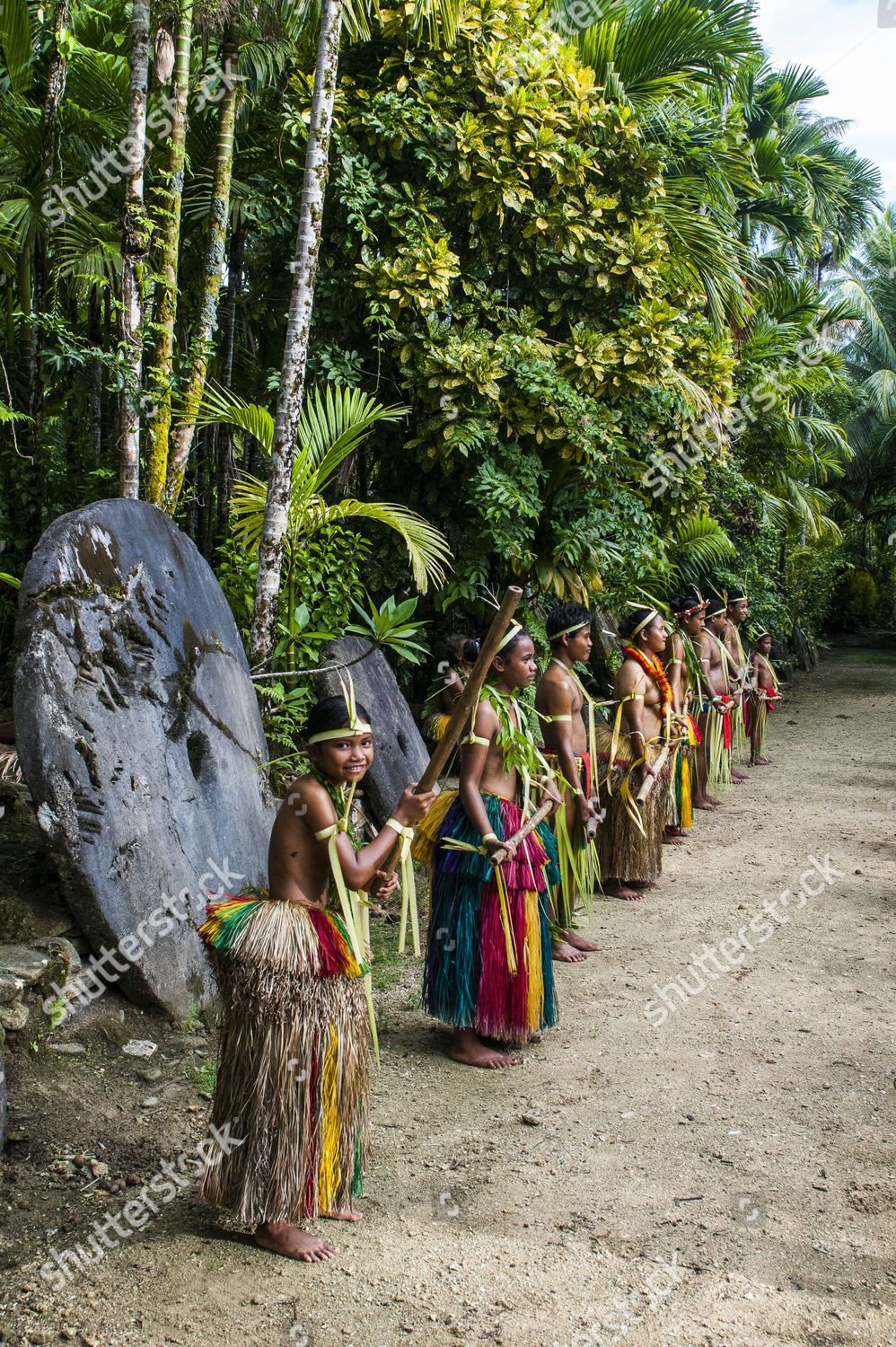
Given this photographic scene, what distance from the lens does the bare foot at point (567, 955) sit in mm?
4941

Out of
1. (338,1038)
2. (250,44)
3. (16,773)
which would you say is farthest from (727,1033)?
(250,44)

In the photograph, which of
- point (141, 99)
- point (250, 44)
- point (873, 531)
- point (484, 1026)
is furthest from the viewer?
point (873, 531)

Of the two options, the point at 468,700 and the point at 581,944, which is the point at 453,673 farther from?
the point at 468,700

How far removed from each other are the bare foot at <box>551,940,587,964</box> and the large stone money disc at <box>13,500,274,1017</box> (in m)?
1.41

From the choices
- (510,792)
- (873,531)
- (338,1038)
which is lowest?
(338,1038)

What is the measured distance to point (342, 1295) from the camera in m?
2.58

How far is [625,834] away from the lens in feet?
19.7

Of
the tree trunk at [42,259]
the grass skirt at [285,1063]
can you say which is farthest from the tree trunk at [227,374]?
the grass skirt at [285,1063]

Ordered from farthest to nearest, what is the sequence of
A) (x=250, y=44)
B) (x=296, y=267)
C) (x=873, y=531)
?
1. (x=873, y=531)
2. (x=250, y=44)
3. (x=296, y=267)

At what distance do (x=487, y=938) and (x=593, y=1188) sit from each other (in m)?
0.98

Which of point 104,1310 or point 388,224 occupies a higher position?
point 388,224

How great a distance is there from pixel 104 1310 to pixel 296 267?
4.53 metres

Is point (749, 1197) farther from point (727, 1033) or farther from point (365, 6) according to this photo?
point (365, 6)

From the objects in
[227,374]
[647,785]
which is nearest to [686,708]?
[647,785]
